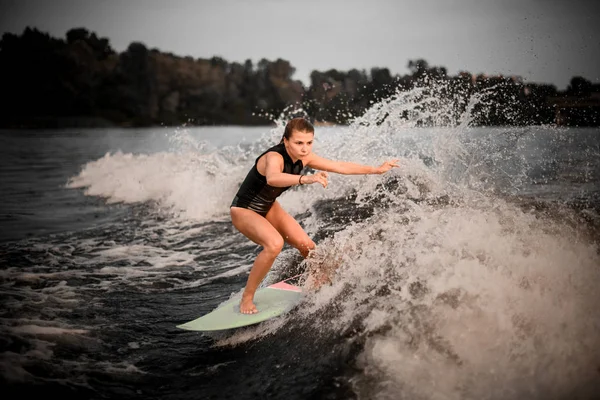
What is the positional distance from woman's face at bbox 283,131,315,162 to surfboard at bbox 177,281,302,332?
173 cm

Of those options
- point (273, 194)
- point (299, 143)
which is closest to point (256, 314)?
point (273, 194)

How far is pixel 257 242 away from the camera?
4.80 m

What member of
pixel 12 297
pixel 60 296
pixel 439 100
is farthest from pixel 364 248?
pixel 439 100

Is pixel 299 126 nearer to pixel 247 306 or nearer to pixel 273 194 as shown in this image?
pixel 273 194

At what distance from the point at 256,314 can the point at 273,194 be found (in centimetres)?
135

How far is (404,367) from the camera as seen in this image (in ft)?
11.7

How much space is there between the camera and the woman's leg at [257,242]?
4586 mm

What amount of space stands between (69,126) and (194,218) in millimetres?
130774

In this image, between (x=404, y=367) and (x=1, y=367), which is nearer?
(x=404, y=367)

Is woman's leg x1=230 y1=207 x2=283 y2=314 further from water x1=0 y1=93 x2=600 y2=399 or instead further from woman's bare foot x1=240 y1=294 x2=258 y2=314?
water x1=0 y1=93 x2=600 y2=399

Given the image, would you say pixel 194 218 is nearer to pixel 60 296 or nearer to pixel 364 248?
pixel 60 296

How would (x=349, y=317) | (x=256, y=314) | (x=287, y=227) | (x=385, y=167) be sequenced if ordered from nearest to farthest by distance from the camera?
(x=349, y=317), (x=256, y=314), (x=385, y=167), (x=287, y=227)

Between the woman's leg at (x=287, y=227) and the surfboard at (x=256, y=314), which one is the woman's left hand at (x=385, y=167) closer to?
the woman's leg at (x=287, y=227)

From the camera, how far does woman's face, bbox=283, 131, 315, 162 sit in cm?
448
